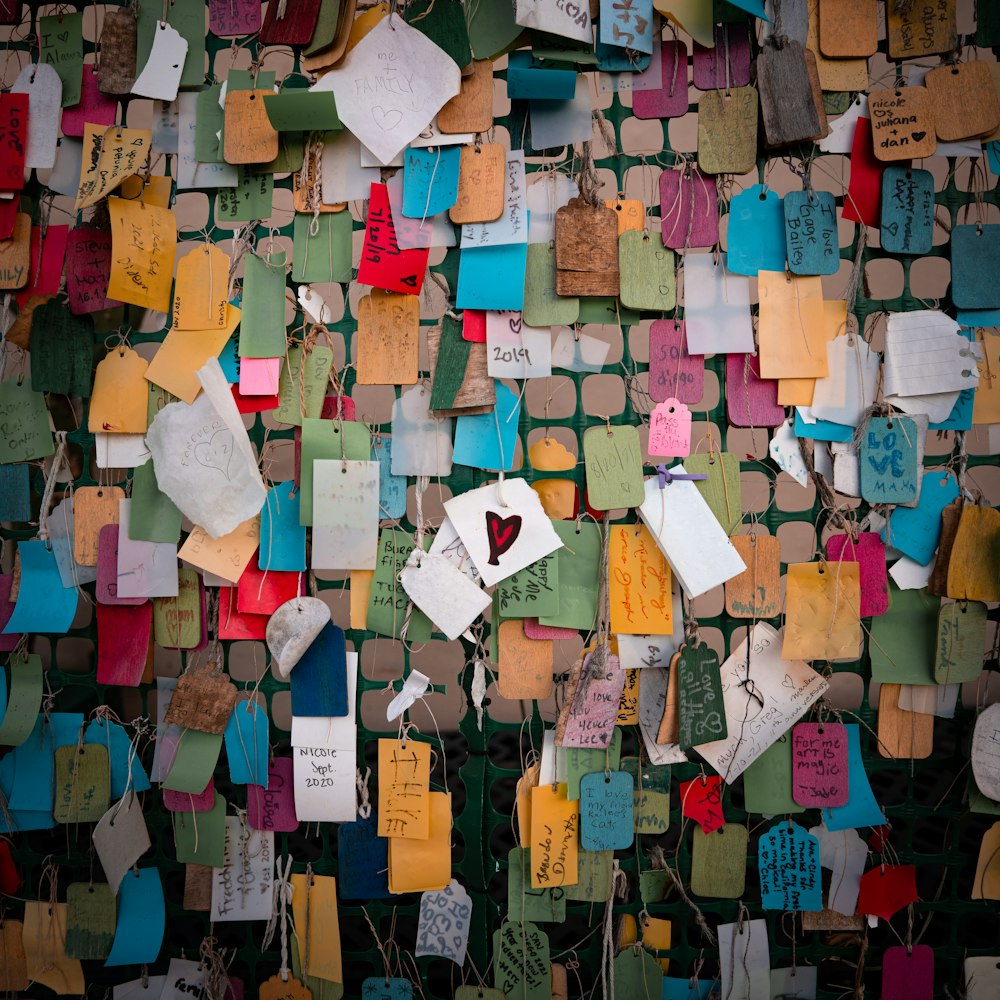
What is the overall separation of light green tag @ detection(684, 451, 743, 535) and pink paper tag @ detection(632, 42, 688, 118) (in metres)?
0.50

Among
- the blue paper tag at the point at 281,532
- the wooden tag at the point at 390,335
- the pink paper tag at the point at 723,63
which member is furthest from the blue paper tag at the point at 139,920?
the pink paper tag at the point at 723,63

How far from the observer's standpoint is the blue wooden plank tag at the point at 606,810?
1.35 m

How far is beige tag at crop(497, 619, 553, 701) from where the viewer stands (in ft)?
4.41

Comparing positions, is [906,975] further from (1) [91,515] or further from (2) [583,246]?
(1) [91,515]

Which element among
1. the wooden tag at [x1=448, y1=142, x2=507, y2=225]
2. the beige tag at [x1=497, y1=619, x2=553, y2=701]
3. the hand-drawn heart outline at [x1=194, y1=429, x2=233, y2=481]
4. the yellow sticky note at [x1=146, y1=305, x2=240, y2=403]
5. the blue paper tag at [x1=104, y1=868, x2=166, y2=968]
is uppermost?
the wooden tag at [x1=448, y1=142, x2=507, y2=225]

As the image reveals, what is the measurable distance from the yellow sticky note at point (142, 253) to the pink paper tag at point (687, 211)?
74 cm

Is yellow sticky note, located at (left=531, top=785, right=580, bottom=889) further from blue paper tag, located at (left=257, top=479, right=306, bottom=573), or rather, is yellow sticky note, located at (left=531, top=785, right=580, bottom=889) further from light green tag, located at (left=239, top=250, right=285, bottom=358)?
light green tag, located at (left=239, top=250, right=285, bottom=358)

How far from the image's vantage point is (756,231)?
50.6 inches

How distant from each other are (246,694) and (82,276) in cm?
69

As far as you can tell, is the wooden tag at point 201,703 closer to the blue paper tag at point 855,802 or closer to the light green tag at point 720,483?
the light green tag at point 720,483

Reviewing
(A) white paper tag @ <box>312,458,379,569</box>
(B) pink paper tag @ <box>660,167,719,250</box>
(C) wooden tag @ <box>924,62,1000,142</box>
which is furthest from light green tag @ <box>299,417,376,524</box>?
(C) wooden tag @ <box>924,62,1000,142</box>

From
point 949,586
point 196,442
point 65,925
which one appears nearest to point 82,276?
point 196,442

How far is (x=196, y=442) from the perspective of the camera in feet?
4.34

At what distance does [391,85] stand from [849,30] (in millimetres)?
651
